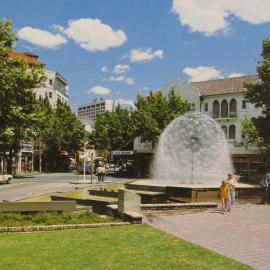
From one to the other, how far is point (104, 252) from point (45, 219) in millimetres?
4497

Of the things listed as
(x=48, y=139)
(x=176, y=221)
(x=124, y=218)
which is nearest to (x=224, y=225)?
(x=176, y=221)

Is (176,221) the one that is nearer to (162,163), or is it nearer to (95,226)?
(95,226)

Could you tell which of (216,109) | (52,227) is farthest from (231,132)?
(52,227)

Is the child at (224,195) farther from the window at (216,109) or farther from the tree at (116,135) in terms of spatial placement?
the window at (216,109)

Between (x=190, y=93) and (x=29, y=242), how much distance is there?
207 ft

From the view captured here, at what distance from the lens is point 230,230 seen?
14.0m

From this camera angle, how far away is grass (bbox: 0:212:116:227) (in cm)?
1415

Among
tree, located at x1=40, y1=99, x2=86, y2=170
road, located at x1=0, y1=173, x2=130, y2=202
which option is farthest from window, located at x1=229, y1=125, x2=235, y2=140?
road, located at x1=0, y1=173, x2=130, y2=202

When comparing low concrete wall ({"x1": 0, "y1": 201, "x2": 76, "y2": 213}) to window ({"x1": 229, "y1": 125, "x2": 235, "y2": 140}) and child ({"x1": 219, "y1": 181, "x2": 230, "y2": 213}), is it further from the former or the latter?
window ({"x1": 229, "y1": 125, "x2": 235, "y2": 140})

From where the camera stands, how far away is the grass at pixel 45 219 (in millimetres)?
14153

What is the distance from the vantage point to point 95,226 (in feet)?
46.7

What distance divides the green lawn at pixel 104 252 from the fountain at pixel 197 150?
1857 cm

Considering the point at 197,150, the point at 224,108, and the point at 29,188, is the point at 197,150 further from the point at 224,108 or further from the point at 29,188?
the point at 224,108

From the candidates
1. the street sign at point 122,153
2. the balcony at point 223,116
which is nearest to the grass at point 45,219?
the street sign at point 122,153
